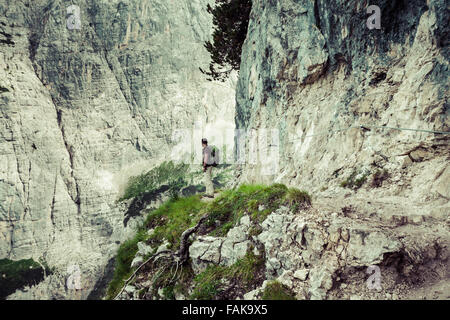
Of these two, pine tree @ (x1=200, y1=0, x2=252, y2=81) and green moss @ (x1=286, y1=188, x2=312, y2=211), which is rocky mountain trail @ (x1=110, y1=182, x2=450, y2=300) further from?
pine tree @ (x1=200, y1=0, x2=252, y2=81)

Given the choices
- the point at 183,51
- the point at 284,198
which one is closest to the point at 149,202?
the point at 183,51

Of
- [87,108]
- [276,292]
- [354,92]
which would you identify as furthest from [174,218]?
[87,108]

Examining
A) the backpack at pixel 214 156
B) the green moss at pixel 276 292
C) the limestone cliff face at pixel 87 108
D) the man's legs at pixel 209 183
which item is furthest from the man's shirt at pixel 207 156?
the limestone cliff face at pixel 87 108

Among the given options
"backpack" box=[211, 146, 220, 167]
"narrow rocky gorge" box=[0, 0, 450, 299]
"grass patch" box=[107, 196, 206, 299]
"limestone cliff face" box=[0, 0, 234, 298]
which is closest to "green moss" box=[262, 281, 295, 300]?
"narrow rocky gorge" box=[0, 0, 450, 299]

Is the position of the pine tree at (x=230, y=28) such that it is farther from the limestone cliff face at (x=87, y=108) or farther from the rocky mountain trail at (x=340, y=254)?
the limestone cliff face at (x=87, y=108)

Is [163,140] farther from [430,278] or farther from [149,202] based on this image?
[430,278]

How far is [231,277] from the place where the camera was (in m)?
4.96

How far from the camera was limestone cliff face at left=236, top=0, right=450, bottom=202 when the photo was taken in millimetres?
5711

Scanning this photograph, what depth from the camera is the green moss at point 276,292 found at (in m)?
4.05

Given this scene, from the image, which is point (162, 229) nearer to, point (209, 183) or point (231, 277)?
point (209, 183)

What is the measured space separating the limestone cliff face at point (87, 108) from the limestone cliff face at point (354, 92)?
49.5 m

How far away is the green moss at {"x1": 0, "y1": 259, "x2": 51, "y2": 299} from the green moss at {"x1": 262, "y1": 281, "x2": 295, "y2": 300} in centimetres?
6367

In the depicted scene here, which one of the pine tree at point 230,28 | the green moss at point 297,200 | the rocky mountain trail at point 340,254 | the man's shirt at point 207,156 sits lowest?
the rocky mountain trail at point 340,254

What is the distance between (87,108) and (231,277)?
2849 inches
